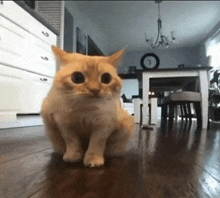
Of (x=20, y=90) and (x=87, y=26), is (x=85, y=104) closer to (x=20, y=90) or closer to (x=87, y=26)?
(x=20, y=90)

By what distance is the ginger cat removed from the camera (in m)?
0.54

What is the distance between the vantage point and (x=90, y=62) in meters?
0.57

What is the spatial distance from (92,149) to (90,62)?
25cm

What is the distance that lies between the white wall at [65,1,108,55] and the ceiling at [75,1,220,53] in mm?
110

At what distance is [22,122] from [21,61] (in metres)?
0.66

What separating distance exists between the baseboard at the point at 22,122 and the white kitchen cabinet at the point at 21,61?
0.23ft

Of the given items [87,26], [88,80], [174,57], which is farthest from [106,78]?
[174,57]

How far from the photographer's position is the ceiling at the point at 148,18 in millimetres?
4602

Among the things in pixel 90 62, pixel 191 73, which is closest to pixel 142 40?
pixel 191 73

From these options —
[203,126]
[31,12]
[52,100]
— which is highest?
[31,12]

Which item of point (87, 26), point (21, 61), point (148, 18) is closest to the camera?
point (21, 61)

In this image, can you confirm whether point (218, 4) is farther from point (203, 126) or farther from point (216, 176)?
point (216, 176)

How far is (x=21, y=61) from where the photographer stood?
2123 mm

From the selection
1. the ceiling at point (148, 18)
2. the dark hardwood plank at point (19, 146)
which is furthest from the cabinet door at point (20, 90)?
the ceiling at point (148, 18)
